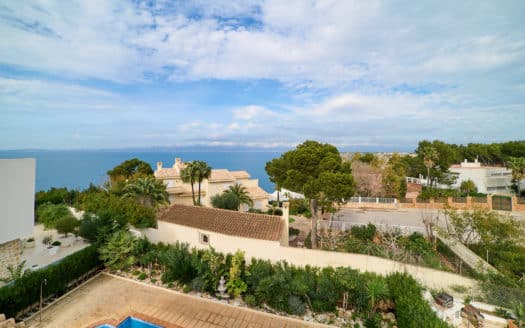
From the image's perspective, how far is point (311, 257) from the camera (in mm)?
12703

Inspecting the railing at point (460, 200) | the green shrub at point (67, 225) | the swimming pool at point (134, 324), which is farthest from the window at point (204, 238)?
the railing at point (460, 200)

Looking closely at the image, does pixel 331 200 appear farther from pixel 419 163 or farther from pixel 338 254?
pixel 419 163

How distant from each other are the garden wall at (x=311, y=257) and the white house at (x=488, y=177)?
3699 centimetres

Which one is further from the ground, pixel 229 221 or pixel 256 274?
pixel 229 221

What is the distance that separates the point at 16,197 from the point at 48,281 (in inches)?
172

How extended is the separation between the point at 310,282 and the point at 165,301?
7.16m

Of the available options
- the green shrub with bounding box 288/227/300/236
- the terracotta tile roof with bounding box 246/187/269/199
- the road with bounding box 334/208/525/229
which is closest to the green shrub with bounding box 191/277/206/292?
the green shrub with bounding box 288/227/300/236

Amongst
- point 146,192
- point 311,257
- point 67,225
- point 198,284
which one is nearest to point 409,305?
point 311,257

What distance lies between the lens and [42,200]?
2661 cm

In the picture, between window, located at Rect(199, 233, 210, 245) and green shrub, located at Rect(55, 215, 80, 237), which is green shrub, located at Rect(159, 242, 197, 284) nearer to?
window, located at Rect(199, 233, 210, 245)

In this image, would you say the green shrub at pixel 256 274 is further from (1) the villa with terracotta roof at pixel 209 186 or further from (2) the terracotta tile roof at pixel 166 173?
(2) the terracotta tile roof at pixel 166 173

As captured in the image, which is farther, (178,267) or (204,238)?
(204,238)

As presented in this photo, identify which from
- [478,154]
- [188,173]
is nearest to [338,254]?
[188,173]

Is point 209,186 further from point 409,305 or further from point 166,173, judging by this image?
point 409,305
